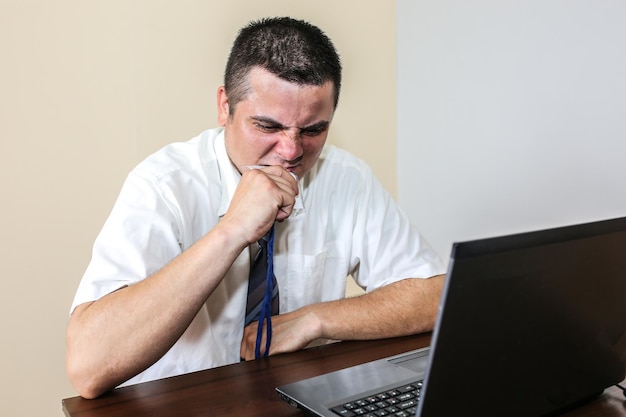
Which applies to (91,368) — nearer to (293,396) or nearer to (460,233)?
(293,396)

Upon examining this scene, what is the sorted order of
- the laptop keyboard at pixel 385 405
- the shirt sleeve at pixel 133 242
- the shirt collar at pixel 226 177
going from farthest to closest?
the shirt collar at pixel 226 177, the shirt sleeve at pixel 133 242, the laptop keyboard at pixel 385 405

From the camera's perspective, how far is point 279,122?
123 cm

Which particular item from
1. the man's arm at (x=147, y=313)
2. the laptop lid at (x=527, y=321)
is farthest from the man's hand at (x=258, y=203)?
the laptop lid at (x=527, y=321)

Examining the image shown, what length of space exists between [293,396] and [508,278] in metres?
0.38

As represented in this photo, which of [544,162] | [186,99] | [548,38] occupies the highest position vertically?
[548,38]

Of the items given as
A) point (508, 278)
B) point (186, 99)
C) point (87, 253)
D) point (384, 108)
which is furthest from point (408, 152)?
point (508, 278)

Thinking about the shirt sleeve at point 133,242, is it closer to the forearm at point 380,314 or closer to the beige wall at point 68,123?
the forearm at point 380,314

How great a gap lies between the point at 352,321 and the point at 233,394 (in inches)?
15.0

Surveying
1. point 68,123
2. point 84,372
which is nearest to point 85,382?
point 84,372

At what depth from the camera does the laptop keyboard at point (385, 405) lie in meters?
0.76

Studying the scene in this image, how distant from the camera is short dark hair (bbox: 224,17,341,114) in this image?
123 cm

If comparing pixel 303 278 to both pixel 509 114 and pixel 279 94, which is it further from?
pixel 509 114

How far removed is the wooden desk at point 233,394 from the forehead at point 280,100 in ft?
1.56

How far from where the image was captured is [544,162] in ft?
5.81
